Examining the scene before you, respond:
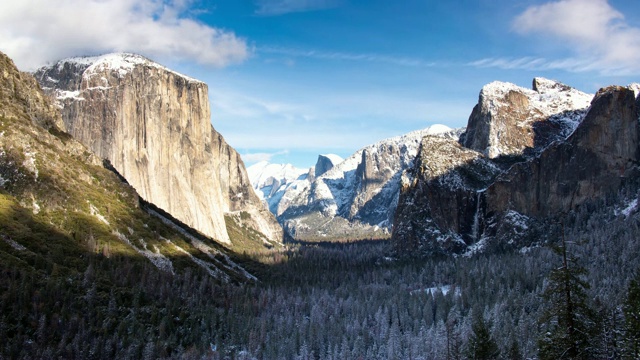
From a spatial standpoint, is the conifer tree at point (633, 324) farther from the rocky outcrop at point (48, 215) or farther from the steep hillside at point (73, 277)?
the rocky outcrop at point (48, 215)

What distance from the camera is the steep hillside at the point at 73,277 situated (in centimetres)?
11688

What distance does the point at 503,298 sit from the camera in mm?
169250

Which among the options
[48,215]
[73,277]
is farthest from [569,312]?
[48,215]

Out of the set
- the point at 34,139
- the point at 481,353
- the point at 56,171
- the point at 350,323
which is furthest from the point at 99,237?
the point at 481,353

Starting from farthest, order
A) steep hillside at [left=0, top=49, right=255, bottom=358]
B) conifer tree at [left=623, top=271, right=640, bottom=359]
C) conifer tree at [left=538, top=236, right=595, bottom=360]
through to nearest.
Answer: steep hillside at [left=0, top=49, right=255, bottom=358] < conifer tree at [left=623, top=271, right=640, bottom=359] < conifer tree at [left=538, top=236, right=595, bottom=360]

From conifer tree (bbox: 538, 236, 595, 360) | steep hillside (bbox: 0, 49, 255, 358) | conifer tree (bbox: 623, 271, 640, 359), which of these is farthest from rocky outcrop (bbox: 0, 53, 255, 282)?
conifer tree (bbox: 538, 236, 595, 360)

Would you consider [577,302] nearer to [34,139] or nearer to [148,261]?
[148,261]

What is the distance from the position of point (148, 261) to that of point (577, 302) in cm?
16808

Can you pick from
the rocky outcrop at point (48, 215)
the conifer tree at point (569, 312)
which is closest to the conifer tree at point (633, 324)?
the conifer tree at point (569, 312)

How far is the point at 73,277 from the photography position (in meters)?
142

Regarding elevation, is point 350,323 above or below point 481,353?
below

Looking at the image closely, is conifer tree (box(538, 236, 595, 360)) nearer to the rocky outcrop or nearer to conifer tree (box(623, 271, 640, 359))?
conifer tree (box(623, 271, 640, 359))

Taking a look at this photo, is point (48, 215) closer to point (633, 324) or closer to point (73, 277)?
point (73, 277)

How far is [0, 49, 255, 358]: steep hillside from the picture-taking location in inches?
4601
